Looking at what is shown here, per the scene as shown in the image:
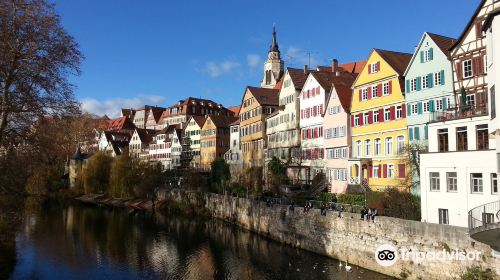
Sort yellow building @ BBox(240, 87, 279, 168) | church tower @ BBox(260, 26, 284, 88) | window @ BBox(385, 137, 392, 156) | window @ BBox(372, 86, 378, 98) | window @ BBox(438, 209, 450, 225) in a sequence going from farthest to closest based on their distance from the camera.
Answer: church tower @ BBox(260, 26, 284, 88) → yellow building @ BBox(240, 87, 279, 168) → window @ BBox(372, 86, 378, 98) → window @ BBox(385, 137, 392, 156) → window @ BBox(438, 209, 450, 225)

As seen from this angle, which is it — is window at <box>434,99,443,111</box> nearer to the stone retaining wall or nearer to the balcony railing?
the balcony railing

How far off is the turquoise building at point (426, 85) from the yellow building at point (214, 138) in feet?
149

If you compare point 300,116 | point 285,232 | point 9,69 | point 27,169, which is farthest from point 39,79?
point 300,116

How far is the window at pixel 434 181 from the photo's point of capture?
1004 inches

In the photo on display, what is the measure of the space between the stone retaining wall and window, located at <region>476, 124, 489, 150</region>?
18.0ft

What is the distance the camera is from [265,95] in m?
62.0

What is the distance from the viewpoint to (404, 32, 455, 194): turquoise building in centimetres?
3200

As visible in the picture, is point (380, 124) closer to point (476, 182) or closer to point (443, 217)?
point (443, 217)

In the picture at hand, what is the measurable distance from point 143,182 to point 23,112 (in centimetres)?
5179

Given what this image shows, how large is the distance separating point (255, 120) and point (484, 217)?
46.1 m

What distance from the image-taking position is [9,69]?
540 inches

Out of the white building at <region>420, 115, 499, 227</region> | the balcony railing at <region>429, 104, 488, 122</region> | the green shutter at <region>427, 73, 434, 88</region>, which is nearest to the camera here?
the white building at <region>420, 115, 499, 227</region>

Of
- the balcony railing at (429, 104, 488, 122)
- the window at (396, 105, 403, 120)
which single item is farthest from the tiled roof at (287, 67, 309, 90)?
the balcony railing at (429, 104, 488, 122)

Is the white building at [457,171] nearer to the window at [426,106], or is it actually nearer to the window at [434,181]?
the window at [434,181]
